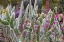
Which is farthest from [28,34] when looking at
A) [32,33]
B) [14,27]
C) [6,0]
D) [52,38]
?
[6,0]

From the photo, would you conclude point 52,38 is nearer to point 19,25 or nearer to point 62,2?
point 19,25

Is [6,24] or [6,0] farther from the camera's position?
[6,0]

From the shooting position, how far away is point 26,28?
232 cm

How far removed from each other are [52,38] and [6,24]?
0.66 meters

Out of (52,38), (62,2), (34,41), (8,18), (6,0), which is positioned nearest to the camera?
(8,18)

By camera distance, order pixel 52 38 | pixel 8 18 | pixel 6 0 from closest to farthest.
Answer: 1. pixel 8 18
2. pixel 52 38
3. pixel 6 0

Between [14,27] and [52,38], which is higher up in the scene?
[14,27]

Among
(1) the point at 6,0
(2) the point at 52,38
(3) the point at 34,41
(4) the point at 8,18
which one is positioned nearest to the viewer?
(4) the point at 8,18

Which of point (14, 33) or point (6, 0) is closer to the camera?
point (14, 33)

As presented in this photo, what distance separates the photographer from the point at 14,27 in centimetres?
216

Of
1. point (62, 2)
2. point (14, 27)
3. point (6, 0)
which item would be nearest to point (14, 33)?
point (14, 27)

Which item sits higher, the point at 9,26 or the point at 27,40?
the point at 9,26

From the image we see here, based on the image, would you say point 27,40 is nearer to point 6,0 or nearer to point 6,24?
point 6,24

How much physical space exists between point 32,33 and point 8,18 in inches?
13.4
